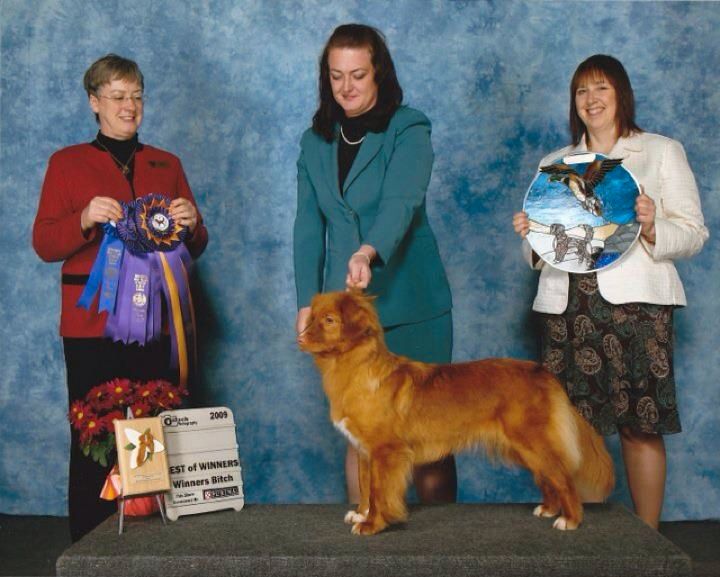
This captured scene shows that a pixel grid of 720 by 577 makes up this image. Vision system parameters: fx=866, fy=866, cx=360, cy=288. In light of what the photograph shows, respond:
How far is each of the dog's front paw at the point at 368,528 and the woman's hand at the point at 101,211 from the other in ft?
3.94

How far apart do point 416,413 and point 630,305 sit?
2.91 ft

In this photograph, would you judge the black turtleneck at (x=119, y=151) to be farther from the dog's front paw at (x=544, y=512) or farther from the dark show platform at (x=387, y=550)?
the dog's front paw at (x=544, y=512)

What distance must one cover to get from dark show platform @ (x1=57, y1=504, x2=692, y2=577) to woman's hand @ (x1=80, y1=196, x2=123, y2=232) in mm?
913

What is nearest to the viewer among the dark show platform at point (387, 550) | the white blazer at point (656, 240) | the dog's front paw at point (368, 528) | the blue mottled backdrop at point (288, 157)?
the dark show platform at point (387, 550)

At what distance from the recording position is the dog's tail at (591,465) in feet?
7.60

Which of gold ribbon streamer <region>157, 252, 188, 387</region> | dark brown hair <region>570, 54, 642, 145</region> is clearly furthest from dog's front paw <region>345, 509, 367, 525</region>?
dark brown hair <region>570, 54, 642, 145</region>

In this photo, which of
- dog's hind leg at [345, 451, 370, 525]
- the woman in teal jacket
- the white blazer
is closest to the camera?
dog's hind leg at [345, 451, 370, 525]

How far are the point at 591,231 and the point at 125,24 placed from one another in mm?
2370

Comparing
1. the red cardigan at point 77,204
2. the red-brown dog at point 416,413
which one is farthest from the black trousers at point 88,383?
the red-brown dog at point 416,413

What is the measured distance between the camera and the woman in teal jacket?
2531 millimetres

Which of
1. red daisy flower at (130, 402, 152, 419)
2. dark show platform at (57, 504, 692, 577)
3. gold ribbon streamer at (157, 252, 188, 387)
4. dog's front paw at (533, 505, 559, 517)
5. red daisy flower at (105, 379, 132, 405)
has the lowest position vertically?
dog's front paw at (533, 505, 559, 517)

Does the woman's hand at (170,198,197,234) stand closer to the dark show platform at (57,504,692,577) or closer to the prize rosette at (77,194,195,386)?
the prize rosette at (77,194,195,386)

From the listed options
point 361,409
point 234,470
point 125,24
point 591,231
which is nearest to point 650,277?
point 591,231

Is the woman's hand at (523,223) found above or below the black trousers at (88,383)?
above
